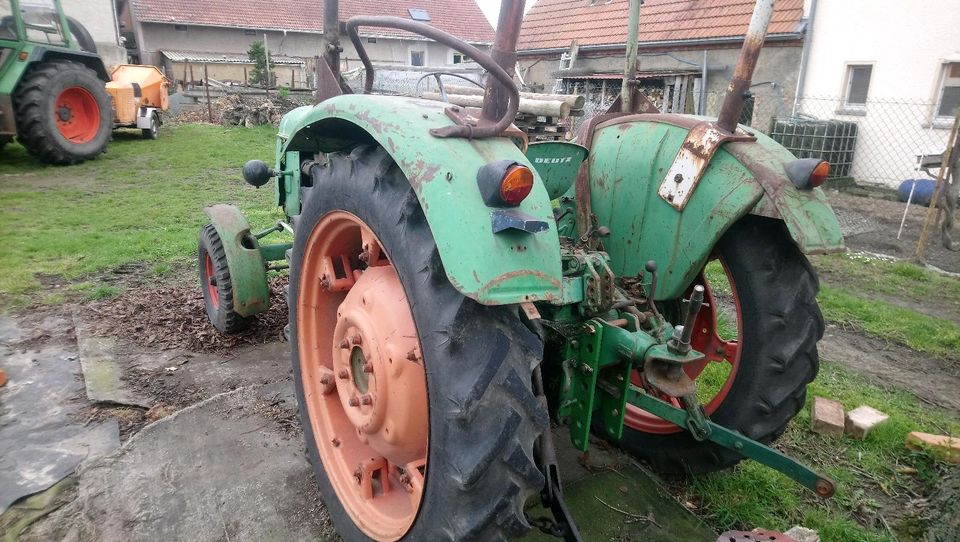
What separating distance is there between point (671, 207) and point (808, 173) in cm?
48

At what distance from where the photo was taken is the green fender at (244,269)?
340 cm

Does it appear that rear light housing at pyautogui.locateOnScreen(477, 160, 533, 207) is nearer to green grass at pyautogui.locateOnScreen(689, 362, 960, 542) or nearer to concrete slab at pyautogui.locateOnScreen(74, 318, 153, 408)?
green grass at pyautogui.locateOnScreen(689, 362, 960, 542)

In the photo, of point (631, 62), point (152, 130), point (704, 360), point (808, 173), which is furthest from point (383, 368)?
point (152, 130)

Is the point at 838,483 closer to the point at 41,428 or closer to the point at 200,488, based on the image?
the point at 200,488

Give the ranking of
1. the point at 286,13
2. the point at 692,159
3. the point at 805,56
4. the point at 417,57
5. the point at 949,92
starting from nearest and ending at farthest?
the point at 692,159, the point at 949,92, the point at 805,56, the point at 286,13, the point at 417,57

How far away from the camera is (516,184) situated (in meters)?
1.40

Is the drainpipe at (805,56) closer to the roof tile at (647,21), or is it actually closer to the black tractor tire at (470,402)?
the roof tile at (647,21)

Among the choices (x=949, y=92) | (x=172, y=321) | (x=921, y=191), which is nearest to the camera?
(x=172, y=321)

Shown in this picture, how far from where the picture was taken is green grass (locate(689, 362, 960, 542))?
90.0 inches

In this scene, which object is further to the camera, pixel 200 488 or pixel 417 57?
pixel 417 57

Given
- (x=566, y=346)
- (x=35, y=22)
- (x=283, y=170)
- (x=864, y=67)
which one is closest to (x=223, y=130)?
(x=35, y=22)

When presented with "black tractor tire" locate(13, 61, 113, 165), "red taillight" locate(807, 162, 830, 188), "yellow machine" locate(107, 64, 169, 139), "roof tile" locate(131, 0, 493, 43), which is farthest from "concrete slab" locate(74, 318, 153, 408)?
"roof tile" locate(131, 0, 493, 43)

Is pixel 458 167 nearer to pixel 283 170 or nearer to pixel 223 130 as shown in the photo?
pixel 283 170

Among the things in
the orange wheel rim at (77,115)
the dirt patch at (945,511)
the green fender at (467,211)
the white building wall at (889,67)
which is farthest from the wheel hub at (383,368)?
the white building wall at (889,67)
